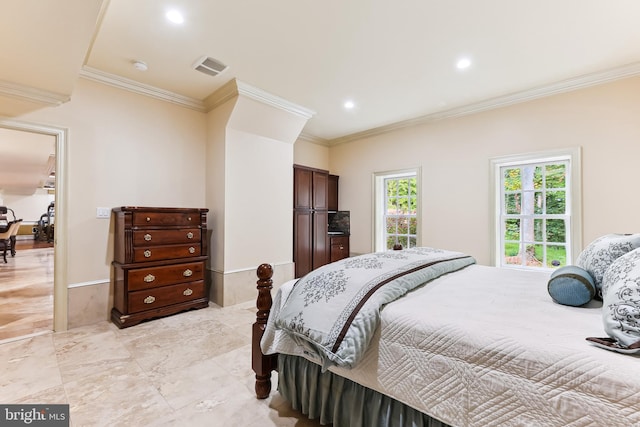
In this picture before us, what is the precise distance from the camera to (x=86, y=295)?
9.86ft

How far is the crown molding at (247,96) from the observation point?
3.35 m

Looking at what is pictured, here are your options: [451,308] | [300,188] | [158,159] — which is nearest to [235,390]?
[451,308]

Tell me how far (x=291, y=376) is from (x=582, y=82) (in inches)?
166

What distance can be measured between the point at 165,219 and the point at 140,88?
62.6 inches

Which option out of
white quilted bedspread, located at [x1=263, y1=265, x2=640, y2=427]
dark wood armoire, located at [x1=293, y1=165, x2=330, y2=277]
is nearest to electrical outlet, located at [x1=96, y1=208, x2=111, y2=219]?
dark wood armoire, located at [x1=293, y1=165, x2=330, y2=277]

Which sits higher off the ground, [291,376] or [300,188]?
[300,188]

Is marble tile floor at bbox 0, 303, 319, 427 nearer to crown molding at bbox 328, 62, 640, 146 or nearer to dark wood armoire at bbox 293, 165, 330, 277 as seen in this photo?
dark wood armoire at bbox 293, 165, 330, 277

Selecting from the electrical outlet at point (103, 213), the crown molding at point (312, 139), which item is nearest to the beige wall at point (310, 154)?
the crown molding at point (312, 139)

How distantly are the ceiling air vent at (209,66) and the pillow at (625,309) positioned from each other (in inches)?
133

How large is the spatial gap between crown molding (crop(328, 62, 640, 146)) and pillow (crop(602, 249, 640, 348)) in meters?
3.09

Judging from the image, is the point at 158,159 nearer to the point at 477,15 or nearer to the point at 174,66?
the point at 174,66

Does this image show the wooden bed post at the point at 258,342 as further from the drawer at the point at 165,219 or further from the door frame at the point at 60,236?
the door frame at the point at 60,236

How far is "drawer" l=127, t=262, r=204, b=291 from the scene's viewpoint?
298 cm

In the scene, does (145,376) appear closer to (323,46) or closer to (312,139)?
(323,46)
